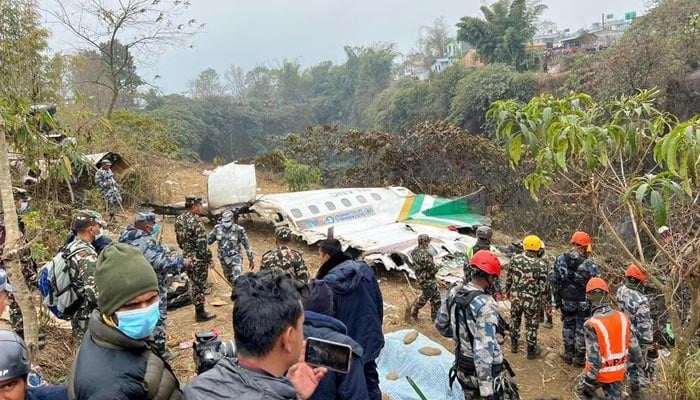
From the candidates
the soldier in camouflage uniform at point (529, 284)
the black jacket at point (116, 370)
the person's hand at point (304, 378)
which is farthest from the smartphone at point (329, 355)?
the soldier in camouflage uniform at point (529, 284)

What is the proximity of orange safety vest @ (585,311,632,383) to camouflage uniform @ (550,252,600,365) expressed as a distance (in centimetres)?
147

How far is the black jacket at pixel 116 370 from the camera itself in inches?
72.4

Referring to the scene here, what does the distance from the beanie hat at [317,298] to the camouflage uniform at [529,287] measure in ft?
12.4

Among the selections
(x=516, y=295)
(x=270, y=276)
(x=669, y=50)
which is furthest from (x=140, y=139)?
(x=669, y=50)

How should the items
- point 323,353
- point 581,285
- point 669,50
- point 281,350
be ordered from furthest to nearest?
1. point 669,50
2. point 581,285
3. point 323,353
4. point 281,350

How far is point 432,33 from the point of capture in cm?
5403

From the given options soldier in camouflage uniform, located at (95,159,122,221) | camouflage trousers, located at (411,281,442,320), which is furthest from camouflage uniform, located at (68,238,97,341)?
soldier in camouflage uniform, located at (95,159,122,221)

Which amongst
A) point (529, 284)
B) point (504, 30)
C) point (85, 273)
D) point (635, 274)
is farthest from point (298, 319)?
point (504, 30)

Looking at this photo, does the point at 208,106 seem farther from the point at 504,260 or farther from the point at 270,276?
the point at 270,276

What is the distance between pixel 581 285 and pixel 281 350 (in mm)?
5003

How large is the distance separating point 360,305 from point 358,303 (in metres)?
0.02

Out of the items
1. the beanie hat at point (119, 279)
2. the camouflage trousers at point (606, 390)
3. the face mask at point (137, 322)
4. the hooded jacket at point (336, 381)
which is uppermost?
the beanie hat at point (119, 279)

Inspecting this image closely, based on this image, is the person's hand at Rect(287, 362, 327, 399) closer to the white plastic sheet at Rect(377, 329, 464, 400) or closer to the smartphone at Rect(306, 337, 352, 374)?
the smartphone at Rect(306, 337, 352, 374)

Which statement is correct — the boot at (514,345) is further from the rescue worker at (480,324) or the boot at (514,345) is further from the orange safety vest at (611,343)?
the rescue worker at (480,324)
